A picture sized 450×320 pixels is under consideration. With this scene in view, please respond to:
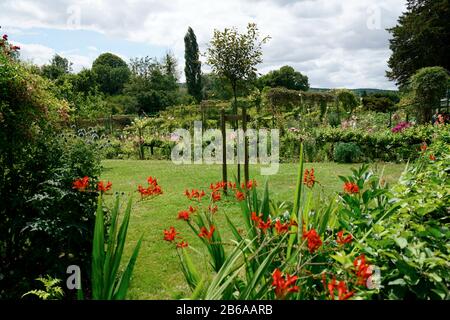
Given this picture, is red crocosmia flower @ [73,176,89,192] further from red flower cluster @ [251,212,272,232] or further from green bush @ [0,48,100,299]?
red flower cluster @ [251,212,272,232]

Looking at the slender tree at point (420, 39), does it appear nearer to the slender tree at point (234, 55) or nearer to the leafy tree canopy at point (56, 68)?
the slender tree at point (234, 55)

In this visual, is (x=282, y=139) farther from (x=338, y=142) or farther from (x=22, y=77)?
(x=22, y=77)

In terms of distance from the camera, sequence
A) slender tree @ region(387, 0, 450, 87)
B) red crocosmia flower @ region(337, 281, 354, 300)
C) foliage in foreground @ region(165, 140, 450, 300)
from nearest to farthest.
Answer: red crocosmia flower @ region(337, 281, 354, 300), foliage in foreground @ region(165, 140, 450, 300), slender tree @ region(387, 0, 450, 87)

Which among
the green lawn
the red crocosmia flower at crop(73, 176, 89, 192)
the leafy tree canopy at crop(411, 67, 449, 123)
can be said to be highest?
the leafy tree canopy at crop(411, 67, 449, 123)

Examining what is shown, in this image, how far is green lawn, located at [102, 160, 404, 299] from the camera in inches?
138

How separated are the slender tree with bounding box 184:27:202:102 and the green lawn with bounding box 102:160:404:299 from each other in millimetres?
30373

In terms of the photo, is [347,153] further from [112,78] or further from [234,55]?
[112,78]

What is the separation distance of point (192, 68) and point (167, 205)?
35.4 metres

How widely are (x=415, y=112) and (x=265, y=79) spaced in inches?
1235

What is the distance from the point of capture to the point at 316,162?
10.4 m

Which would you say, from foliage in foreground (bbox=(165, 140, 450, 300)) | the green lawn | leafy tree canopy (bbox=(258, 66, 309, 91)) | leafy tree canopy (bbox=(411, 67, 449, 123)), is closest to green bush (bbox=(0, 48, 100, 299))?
the green lawn

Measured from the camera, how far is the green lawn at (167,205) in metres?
3.52

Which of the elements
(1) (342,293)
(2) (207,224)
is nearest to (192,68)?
(2) (207,224)

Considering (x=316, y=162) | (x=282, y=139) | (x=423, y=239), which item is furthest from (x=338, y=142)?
(x=423, y=239)
